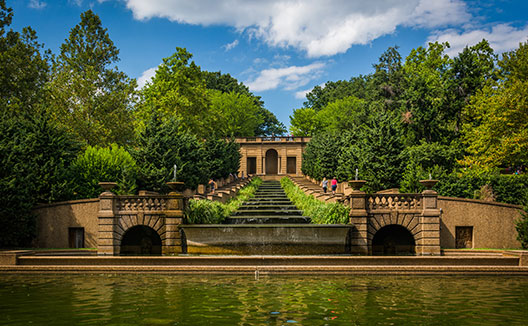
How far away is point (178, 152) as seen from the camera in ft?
104

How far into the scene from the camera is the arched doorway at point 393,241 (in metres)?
23.1

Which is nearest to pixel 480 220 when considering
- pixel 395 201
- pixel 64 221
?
pixel 395 201

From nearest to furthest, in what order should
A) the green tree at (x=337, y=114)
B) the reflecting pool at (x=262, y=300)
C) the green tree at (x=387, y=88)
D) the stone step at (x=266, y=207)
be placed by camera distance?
the reflecting pool at (x=262, y=300) → the stone step at (x=266, y=207) → the green tree at (x=387, y=88) → the green tree at (x=337, y=114)

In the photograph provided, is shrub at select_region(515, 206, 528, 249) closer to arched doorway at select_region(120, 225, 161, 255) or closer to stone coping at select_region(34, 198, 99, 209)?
arched doorway at select_region(120, 225, 161, 255)

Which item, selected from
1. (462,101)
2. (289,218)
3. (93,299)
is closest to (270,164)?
(462,101)

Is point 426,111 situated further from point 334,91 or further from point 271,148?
point 334,91

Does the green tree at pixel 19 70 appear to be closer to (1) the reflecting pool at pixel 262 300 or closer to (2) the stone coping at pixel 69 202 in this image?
(2) the stone coping at pixel 69 202

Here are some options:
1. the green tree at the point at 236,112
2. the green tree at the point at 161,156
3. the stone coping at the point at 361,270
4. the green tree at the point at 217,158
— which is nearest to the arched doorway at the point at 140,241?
the green tree at the point at 161,156

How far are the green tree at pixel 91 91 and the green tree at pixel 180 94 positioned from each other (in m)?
2.61

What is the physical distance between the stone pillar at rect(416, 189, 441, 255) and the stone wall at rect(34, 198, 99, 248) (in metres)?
17.0

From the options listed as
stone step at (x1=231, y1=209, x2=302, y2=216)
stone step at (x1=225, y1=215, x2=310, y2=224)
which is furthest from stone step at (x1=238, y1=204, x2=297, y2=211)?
stone step at (x1=225, y1=215, x2=310, y2=224)

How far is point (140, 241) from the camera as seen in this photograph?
2319cm

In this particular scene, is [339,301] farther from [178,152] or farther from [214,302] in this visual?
[178,152]

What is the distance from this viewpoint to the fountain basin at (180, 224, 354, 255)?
20.2m
